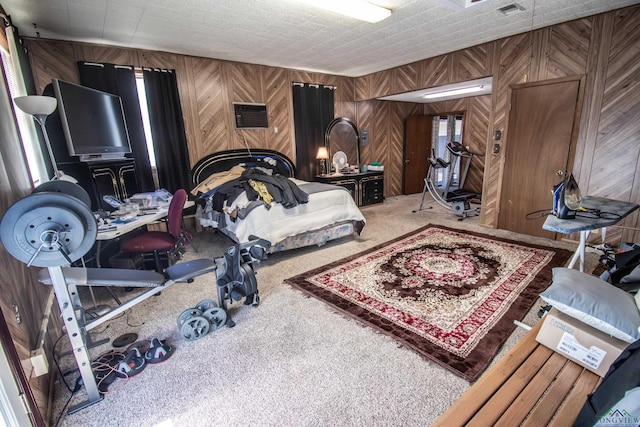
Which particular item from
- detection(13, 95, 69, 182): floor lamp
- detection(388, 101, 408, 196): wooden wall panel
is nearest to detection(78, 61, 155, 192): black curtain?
detection(13, 95, 69, 182): floor lamp

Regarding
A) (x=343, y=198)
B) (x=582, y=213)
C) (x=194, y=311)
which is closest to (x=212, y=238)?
(x=343, y=198)

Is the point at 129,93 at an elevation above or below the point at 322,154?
above

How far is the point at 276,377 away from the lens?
6.35 feet

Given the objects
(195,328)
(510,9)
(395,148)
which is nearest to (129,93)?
(195,328)

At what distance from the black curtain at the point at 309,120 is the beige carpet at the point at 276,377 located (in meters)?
3.83

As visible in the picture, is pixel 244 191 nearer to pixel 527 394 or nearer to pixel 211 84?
pixel 211 84

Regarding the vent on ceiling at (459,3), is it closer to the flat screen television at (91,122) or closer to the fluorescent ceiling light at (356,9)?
the fluorescent ceiling light at (356,9)

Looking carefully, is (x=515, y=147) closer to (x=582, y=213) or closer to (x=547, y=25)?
(x=547, y=25)

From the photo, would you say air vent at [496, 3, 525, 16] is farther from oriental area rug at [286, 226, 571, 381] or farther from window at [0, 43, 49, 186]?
window at [0, 43, 49, 186]

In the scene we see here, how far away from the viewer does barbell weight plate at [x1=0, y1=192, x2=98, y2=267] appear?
141cm

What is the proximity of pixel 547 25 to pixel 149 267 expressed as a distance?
574 cm

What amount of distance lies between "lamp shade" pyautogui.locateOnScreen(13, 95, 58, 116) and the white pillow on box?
12.5 ft

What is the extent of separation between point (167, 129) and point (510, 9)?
4.71m

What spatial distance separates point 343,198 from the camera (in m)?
4.39
